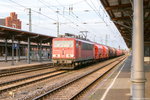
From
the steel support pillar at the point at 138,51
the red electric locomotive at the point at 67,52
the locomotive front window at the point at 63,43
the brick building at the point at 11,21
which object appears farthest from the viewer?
the brick building at the point at 11,21

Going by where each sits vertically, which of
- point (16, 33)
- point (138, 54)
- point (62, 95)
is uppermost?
point (16, 33)

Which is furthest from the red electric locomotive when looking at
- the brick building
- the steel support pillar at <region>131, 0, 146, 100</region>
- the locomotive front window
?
the brick building

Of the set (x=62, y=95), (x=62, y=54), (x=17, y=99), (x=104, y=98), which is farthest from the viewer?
(x=62, y=54)

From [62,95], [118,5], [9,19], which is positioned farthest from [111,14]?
[9,19]

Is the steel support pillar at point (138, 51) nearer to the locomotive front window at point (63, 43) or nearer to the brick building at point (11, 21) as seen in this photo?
the locomotive front window at point (63, 43)

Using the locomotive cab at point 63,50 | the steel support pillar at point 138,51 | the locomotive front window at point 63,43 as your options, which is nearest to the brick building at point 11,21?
the locomotive front window at point 63,43

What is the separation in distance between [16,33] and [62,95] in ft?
48.8

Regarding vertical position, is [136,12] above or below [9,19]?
below

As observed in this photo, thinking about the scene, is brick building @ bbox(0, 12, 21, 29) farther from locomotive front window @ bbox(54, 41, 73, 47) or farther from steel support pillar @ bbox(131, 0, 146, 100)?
steel support pillar @ bbox(131, 0, 146, 100)

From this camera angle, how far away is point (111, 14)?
56.3 feet

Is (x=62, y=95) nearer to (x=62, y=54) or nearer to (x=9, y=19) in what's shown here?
(x=62, y=54)

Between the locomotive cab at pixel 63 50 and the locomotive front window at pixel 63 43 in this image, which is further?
the locomotive front window at pixel 63 43

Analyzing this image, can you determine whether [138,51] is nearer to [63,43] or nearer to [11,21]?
[63,43]

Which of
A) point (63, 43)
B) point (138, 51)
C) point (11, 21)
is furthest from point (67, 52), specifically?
point (11, 21)
